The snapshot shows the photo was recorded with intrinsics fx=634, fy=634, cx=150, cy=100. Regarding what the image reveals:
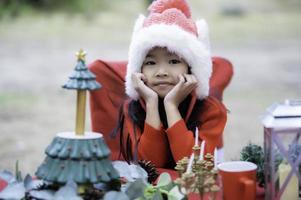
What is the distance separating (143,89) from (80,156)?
657 millimetres

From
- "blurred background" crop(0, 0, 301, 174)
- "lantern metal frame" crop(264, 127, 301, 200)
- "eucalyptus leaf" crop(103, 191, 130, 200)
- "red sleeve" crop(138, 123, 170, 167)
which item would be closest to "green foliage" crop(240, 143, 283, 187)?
"lantern metal frame" crop(264, 127, 301, 200)

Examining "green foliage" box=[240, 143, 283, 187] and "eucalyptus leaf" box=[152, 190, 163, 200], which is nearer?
"eucalyptus leaf" box=[152, 190, 163, 200]

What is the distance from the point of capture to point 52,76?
23.0 feet

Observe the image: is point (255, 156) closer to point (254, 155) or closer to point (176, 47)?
point (254, 155)

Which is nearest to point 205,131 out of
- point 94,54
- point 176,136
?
point 176,136

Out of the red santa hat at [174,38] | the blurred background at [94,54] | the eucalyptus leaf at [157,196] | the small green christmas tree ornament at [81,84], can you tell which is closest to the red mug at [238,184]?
the eucalyptus leaf at [157,196]

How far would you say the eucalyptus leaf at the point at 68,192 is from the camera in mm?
1144

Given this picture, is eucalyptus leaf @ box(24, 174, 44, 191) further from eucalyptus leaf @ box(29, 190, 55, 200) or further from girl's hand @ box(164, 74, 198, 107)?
girl's hand @ box(164, 74, 198, 107)

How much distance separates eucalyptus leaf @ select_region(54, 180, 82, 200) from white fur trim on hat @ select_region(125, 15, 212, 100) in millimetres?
722

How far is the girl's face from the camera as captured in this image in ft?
5.90

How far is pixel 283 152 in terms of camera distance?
4.35 feet

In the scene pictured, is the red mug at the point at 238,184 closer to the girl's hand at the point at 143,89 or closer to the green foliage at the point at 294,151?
the green foliage at the point at 294,151

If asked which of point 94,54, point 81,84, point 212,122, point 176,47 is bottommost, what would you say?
point 212,122

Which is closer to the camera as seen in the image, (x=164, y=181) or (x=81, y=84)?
(x=81, y=84)
